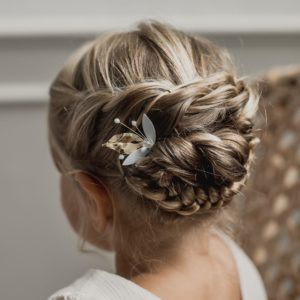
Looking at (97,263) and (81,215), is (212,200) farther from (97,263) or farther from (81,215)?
(97,263)

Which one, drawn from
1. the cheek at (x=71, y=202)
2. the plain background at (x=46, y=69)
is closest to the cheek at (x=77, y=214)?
the cheek at (x=71, y=202)

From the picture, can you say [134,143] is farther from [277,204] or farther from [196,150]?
[277,204]

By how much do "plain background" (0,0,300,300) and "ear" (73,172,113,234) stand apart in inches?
13.6

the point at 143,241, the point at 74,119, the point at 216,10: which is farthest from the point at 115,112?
the point at 216,10

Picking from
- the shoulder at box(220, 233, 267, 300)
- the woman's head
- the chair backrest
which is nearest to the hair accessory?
the woman's head

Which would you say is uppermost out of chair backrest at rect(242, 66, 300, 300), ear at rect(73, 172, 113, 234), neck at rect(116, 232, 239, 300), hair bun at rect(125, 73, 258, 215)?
hair bun at rect(125, 73, 258, 215)

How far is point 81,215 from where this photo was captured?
904 millimetres

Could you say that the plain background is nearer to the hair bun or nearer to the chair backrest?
the chair backrest

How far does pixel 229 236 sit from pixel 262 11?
17.0 inches

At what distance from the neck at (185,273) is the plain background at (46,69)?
0.40m

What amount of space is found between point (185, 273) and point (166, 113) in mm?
221

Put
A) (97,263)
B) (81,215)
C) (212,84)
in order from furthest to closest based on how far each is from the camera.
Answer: (97,263)
(81,215)
(212,84)

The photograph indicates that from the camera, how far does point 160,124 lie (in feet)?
2.35

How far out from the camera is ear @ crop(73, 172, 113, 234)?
808 millimetres
